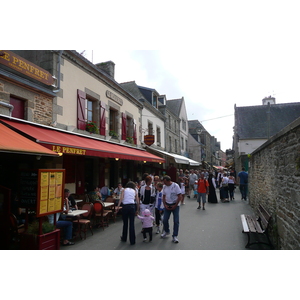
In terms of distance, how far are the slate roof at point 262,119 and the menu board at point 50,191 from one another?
21787mm

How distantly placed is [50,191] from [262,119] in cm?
2449

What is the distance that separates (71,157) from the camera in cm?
864

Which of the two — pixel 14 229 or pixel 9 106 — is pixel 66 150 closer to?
pixel 9 106

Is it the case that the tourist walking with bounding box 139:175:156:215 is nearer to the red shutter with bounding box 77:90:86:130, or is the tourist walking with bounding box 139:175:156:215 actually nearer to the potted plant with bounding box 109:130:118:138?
the red shutter with bounding box 77:90:86:130

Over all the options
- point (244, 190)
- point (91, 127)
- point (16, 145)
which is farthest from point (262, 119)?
point (16, 145)

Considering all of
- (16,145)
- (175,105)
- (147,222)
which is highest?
(175,105)

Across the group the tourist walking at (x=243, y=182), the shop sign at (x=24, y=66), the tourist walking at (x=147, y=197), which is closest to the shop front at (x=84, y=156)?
the shop sign at (x=24, y=66)

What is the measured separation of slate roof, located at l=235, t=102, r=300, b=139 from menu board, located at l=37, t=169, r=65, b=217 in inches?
858

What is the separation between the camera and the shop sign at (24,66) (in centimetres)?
600

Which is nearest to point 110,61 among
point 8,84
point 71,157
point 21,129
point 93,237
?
point 71,157

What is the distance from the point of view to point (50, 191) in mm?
4320

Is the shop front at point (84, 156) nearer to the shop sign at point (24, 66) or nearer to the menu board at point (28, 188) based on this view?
the menu board at point (28, 188)

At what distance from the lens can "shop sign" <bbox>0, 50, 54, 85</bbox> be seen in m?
6.00

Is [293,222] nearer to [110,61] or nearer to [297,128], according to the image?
[297,128]
